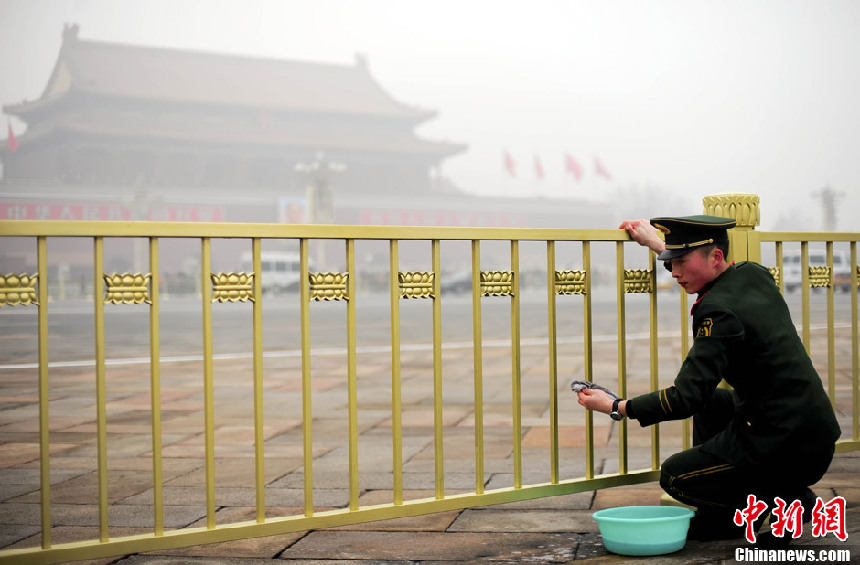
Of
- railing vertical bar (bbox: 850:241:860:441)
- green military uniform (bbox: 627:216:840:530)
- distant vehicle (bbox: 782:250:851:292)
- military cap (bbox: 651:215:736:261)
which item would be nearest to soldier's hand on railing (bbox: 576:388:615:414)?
green military uniform (bbox: 627:216:840:530)

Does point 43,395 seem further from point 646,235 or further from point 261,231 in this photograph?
point 646,235

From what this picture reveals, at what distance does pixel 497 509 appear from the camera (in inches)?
111

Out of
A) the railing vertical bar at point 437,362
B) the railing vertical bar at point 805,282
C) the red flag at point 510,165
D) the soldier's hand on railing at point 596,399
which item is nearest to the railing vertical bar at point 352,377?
the railing vertical bar at point 437,362

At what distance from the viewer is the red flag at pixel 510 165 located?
167 feet

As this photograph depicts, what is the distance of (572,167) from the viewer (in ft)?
171

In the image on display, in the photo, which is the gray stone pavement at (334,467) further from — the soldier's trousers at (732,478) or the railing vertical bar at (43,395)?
the railing vertical bar at (43,395)

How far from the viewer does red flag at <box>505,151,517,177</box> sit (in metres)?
50.8

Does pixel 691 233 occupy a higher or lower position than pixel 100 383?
higher

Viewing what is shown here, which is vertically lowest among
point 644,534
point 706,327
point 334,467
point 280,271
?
point 334,467

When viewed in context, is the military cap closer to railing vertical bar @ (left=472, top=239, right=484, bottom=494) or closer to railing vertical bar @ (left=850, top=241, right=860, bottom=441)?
railing vertical bar @ (left=472, top=239, right=484, bottom=494)

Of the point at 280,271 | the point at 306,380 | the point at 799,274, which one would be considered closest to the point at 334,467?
the point at 306,380

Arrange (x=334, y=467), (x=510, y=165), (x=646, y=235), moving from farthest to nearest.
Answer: (x=510, y=165) < (x=334, y=467) < (x=646, y=235)

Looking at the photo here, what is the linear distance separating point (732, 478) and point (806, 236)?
43.9 inches

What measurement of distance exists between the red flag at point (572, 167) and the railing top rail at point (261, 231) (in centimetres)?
4990
